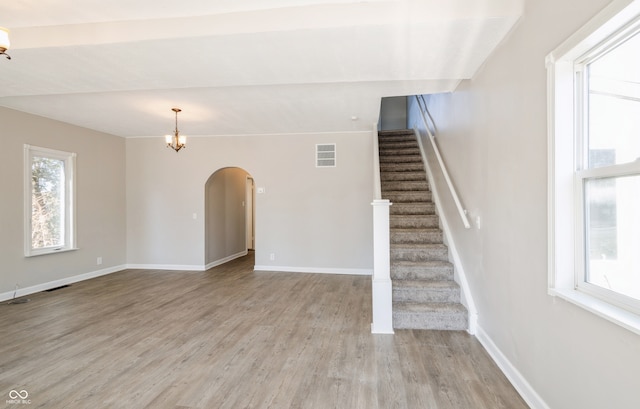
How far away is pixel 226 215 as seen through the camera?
7359mm

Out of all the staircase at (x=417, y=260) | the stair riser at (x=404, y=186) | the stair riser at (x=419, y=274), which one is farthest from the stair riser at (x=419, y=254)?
the stair riser at (x=404, y=186)

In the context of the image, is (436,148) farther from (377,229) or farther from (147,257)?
(147,257)

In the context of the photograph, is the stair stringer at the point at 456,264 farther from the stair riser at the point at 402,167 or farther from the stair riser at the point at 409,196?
the stair riser at the point at 402,167

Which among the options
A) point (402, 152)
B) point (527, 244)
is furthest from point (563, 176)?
point (402, 152)

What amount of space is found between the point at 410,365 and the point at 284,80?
2786mm

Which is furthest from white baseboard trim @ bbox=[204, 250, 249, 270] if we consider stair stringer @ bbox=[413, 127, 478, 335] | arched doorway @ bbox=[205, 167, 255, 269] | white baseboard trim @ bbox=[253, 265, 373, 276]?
stair stringer @ bbox=[413, 127, 478, 335]

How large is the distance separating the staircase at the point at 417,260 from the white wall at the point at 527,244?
38 centimetres

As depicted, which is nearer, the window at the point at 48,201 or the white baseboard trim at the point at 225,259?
the window at the point at 48,201

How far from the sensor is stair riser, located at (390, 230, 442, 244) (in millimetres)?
4172

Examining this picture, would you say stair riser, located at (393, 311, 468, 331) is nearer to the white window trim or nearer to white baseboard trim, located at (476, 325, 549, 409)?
white baseboard trim, located at (476, 325, 549, 409)

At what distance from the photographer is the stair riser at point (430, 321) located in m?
3.20

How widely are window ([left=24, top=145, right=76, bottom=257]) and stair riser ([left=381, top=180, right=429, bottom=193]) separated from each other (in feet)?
17.3

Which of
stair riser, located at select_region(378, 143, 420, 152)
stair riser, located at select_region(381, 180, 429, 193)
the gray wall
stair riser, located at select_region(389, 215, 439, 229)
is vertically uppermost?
the gray wall

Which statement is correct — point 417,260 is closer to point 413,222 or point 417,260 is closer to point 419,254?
point 419,254
